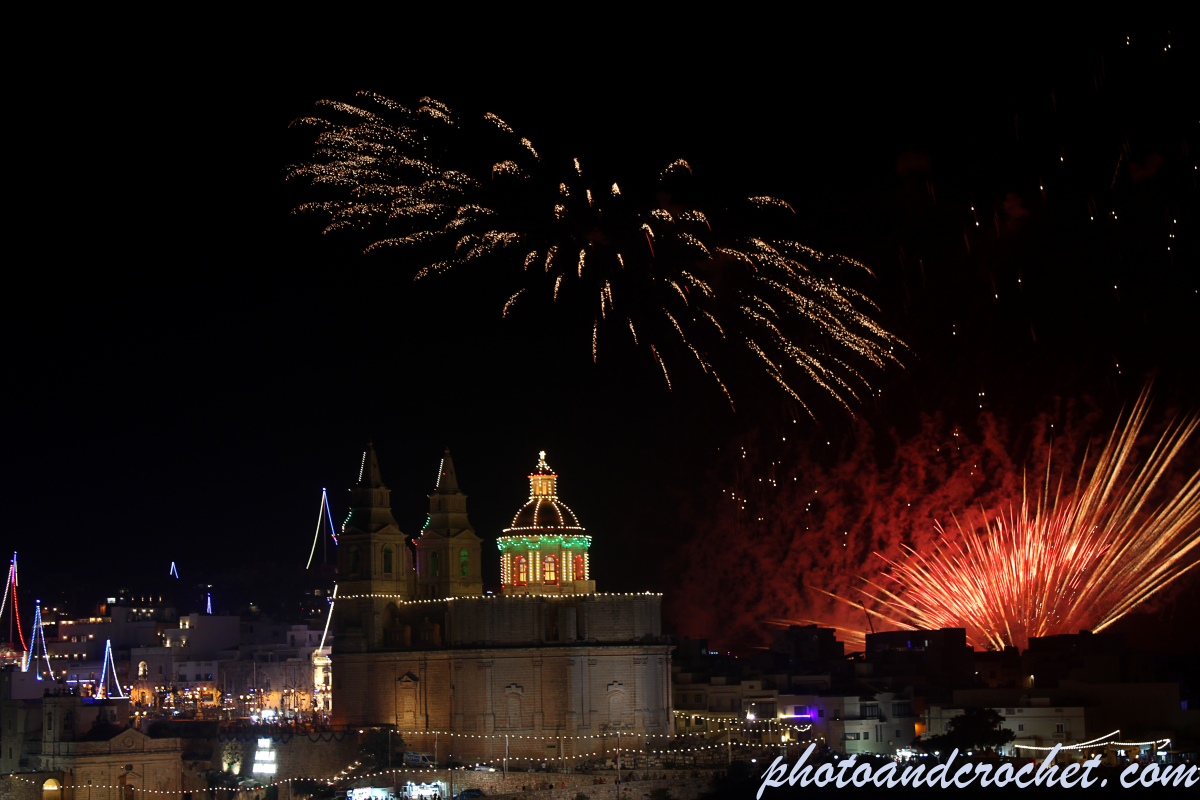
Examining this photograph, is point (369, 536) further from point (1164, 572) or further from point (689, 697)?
point (1164, 572)

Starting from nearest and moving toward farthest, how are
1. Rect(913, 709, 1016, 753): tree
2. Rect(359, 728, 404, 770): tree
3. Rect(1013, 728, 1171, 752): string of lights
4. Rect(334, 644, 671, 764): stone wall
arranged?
1. Rect(913, 709, 1016, 753): tree
2. Rect(1013, 728, 1171, 752): string of lights
3. Rect(359, 728, 404, 770): tree
4. Rect(334, 644, 671, 764): stone wall

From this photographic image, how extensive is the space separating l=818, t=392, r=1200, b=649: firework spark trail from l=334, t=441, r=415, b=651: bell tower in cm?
2048

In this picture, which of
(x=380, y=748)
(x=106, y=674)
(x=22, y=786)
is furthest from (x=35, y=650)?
(x=380, y=748)

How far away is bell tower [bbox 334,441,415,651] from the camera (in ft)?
216

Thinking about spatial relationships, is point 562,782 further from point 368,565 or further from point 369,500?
point 369,500

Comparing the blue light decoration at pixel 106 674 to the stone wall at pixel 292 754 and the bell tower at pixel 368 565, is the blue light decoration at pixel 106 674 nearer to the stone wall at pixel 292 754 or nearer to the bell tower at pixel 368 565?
the bell tower at pixel 368 565

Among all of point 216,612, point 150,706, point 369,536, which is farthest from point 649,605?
point 216,612

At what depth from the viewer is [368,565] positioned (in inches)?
2591

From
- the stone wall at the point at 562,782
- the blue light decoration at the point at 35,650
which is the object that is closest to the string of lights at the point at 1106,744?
the stone wall at the point at 562,782

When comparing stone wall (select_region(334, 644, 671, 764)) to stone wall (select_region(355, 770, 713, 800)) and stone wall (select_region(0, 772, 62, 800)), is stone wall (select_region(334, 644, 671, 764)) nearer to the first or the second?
stone wall (select_region(355, 770, 713, 800))

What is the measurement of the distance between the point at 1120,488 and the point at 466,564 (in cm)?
2922

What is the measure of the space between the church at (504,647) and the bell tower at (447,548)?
5.4 inches

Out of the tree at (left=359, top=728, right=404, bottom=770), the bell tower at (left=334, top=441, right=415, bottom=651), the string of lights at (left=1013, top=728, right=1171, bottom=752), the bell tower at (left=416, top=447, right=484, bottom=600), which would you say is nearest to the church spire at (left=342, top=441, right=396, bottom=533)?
the bell tower at (left=334, top=441, right=415, bottom=651)

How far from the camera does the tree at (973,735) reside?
185 ft
